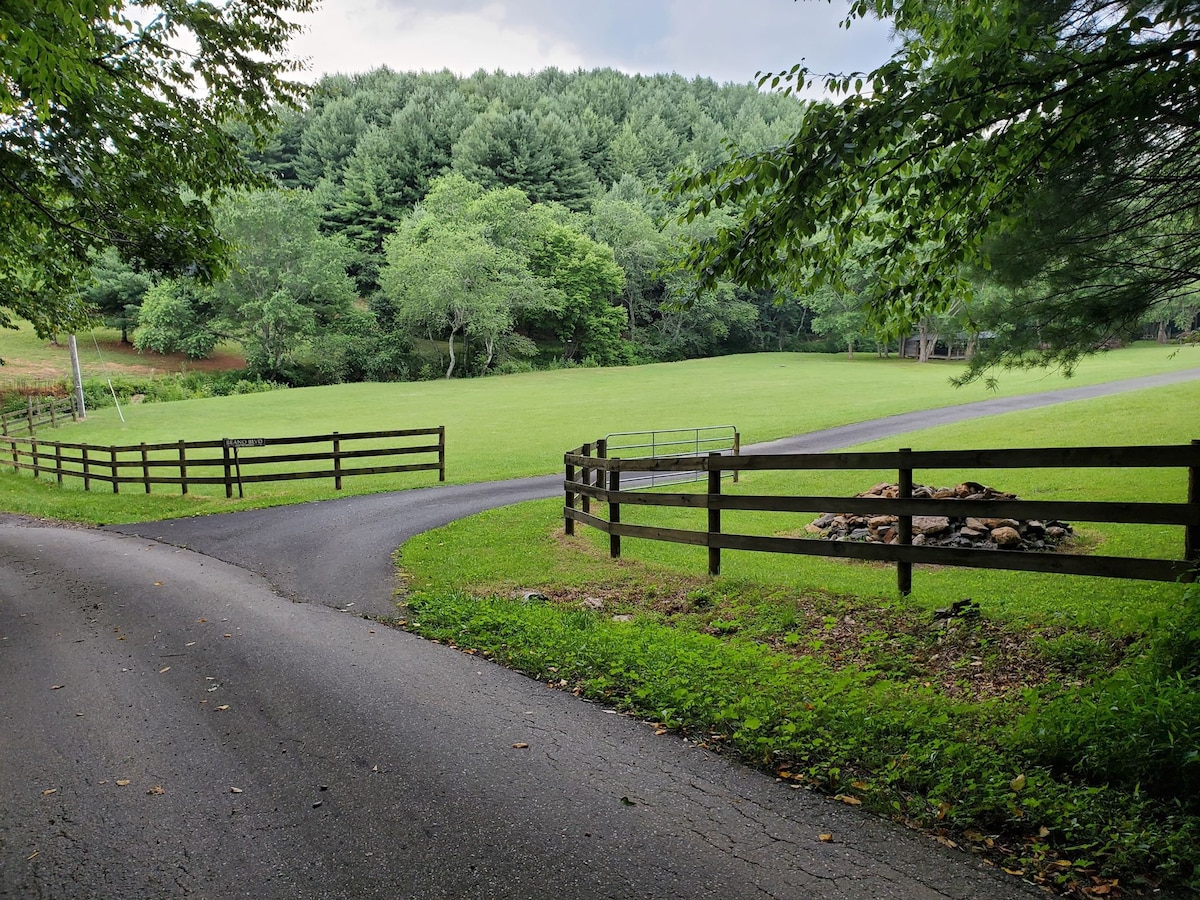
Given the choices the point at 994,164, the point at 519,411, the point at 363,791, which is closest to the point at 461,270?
the point at 519,411

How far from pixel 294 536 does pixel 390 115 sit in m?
99.8

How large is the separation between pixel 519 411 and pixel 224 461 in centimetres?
2250

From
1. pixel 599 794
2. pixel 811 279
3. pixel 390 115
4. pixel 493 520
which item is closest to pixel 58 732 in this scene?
pixel 599 794

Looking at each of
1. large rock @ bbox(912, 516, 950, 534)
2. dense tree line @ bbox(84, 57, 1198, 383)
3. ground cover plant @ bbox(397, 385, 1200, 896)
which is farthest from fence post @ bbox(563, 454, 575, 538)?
dense tree line @ bbox(84, 57, 1198, 383)

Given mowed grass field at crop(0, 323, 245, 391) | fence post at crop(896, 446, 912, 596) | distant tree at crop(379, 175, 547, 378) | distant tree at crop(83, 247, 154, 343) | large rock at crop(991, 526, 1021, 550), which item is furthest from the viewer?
distant tree at crop(83, 247, 154, 343)

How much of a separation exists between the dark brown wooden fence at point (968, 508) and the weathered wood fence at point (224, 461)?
449 inches

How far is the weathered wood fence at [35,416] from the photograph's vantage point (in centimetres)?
3284

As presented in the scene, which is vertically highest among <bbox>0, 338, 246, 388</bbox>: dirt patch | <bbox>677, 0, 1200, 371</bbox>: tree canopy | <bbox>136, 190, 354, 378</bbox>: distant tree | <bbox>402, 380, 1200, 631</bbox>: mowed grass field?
<bbox>136, 190, 354, 378</bbox>: distant tree

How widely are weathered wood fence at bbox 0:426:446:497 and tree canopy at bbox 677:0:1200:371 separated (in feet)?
43.5

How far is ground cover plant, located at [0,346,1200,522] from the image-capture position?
62.8 feet

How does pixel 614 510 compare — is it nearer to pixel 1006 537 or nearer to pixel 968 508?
pixel 968 508

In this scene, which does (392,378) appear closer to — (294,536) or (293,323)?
(293,323)

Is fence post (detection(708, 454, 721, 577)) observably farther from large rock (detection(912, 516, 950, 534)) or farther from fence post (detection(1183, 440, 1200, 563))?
fence post (detection(1183, 440, 1200, 563))

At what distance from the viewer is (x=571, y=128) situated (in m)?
92.7
